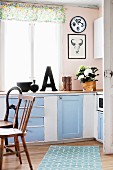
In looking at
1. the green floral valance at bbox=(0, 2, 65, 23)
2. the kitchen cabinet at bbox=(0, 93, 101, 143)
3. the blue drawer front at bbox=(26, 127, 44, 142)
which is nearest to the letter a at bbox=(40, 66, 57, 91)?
the kitchen cabinet at bbox=(0, 93, 101, 143)

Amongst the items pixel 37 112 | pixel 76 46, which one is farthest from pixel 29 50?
pixel 37 112

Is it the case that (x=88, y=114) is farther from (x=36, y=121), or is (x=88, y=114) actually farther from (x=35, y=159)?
(x=35, y=159)

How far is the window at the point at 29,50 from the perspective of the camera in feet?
16.6

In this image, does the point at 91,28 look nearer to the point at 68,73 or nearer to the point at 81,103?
the point at 68,73

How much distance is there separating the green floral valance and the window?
4.1 inches

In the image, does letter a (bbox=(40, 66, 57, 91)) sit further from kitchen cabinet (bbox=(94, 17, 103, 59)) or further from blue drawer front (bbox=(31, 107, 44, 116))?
kitchen cabinet (bbox=(94, 17, 103, 59))

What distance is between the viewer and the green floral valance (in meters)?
4.94

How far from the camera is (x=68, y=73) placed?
538cm

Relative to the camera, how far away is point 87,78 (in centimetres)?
503

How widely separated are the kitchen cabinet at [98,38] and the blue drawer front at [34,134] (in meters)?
1.71

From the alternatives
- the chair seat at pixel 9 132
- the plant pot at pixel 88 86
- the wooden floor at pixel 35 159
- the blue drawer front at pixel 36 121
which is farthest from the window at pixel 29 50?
the chair seat at pixel 9 132

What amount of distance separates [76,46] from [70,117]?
136 centimetres

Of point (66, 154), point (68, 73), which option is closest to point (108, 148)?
point (66, 154)

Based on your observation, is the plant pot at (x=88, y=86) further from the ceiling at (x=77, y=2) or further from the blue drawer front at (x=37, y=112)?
the ceiling at (x=77, y=2)
